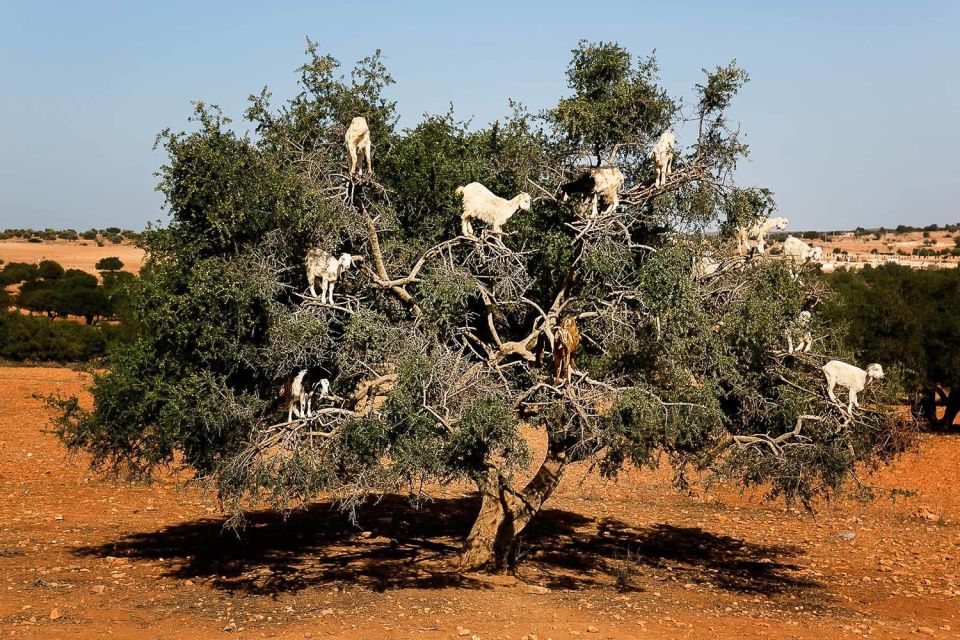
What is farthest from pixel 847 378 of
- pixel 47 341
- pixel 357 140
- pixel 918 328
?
pixel 47 341

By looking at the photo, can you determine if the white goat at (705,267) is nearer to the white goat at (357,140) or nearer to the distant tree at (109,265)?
the white goat at (357,140)

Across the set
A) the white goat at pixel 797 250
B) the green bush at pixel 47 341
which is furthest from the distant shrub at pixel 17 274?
the white goat at pixel 797 250

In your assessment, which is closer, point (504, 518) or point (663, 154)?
point (663, 154)

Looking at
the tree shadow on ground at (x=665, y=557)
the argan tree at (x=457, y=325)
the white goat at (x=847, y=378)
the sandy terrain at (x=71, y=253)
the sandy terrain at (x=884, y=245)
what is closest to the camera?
the argan tree at (x=457, y=325)

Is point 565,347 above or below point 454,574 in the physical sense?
above

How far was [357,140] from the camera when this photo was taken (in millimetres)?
11383

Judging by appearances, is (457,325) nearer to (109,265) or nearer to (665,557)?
(665,557)

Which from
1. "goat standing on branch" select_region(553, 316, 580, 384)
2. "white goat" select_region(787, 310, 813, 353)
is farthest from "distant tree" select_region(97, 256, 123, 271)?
"white goat" select_region(787, 310, 813, 353)

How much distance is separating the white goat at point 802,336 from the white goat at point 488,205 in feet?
13.2

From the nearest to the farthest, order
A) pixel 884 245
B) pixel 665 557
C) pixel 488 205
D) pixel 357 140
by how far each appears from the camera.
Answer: pixel 357 140 < pixel 488 205 < pixel 665 557 < pixel 884 245

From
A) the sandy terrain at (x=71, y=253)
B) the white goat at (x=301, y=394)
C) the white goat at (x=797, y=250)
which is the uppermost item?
the sandy terrain at (x=71, y=253)

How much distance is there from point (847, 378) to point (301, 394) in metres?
7.25

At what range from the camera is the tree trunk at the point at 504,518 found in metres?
13.2

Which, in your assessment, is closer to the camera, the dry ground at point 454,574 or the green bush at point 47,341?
the dry ground at point 454,574
